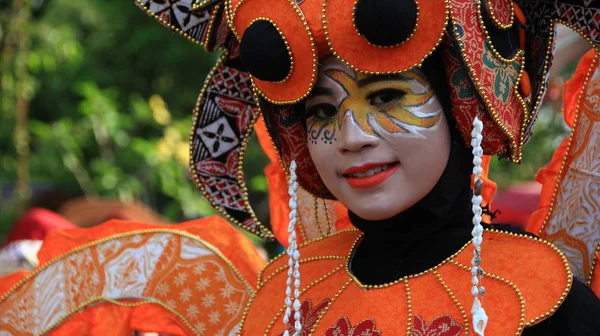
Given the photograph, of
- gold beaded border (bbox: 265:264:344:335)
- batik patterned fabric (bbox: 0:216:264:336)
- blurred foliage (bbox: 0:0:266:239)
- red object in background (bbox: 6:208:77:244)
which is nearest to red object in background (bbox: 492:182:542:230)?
blurred foliage (bbox: 0:0:266:239)

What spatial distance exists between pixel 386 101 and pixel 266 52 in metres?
0.27

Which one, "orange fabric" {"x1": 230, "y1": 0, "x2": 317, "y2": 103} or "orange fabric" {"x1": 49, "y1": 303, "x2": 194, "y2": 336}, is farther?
"orange fabric" {"x1": 49, "y1": 303, "x2": 194, "y2": 336}

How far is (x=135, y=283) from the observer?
2.60 meters

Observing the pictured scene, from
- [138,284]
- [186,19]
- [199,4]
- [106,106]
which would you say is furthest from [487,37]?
[106,106]

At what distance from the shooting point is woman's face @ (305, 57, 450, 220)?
6.25ft

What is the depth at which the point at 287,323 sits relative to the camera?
6.59 feet

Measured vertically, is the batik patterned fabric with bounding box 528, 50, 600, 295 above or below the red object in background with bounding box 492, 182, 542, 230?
above

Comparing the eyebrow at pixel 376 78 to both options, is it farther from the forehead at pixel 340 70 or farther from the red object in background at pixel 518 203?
the red object in background at pixel 518 203

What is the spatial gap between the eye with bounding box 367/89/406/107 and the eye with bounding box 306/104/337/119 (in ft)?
0.33

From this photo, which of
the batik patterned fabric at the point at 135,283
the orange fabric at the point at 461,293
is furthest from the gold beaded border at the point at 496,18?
the batik patterned fabric at the point at 135,283

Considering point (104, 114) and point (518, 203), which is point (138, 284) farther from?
point (104, 114)

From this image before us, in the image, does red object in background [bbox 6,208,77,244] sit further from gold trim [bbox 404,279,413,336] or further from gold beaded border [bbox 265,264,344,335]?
gold trim [bbox 404,279,413,336]

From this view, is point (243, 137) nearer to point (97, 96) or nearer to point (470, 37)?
point (470, 37)

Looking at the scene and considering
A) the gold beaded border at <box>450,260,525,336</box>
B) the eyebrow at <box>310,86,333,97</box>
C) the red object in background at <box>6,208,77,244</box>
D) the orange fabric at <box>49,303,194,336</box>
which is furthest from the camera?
the red object in background at <box>6,208,77,244</box>
